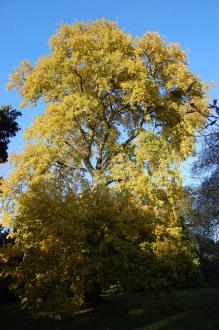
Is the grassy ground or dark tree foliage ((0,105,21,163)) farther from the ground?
dark tree foliage ((0,105,21,163))

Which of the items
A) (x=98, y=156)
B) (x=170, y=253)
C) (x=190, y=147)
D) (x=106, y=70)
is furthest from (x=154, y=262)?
(x=106, y=70)

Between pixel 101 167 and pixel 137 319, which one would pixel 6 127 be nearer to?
pixel 101 167

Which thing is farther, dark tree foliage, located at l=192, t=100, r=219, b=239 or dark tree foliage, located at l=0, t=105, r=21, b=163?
dark tree foliage, located at l=0, t=105, r=21, b=163

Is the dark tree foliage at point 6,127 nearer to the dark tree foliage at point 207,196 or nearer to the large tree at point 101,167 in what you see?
the large tree at point 101,167

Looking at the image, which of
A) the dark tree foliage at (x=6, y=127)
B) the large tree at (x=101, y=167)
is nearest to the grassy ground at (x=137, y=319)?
the large tree at (x=101, y=167)

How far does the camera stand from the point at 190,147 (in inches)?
849

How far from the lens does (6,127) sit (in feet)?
75.6

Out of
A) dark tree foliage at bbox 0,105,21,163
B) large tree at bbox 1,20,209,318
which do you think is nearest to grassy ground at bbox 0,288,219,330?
large tree at bbox 1,20,209,318

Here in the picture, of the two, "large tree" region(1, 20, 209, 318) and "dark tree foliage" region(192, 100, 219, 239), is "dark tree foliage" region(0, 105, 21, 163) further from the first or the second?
"dark tree foliage" region(192, 100, 219, 239)

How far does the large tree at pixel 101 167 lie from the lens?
1415 centimetres

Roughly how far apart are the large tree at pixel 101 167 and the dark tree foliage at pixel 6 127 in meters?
1.16

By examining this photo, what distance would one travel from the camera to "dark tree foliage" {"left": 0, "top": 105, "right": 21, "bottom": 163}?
2299 centimetres

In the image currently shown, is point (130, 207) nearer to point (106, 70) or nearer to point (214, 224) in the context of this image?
point (214, 224)

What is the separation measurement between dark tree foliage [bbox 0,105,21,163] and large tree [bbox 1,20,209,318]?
1161 millimetres
